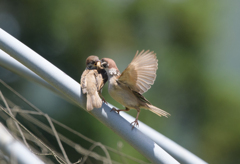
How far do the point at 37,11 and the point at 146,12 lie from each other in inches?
97.0

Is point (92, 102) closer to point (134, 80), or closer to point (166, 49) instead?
point (134, 80)

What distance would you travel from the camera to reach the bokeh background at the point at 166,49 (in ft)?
21.8

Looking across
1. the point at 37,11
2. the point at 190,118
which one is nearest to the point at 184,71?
the point at 190,118

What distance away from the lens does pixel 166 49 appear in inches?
296

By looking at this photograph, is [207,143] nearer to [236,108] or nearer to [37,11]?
[236,108]

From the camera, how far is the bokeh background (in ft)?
21.8

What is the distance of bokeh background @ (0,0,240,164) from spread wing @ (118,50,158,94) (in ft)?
14.0

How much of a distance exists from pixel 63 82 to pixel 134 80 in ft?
2.15

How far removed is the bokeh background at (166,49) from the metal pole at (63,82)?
4.80m

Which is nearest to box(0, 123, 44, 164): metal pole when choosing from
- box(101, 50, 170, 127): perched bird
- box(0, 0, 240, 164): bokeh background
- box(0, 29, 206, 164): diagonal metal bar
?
box(0, 29, 206, 164): diagonal metal bar

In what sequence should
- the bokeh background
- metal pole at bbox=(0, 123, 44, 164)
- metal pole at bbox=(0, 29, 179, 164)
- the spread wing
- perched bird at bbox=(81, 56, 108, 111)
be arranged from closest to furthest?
1. metal pole at bbox=(0, 123, 44, 164)
2. metal pole at bbox=(0, 29, 179, 164)
3. perched bird at bbox=(81, 56, 108, 111)
4. the spread wing
5. the bokeh background

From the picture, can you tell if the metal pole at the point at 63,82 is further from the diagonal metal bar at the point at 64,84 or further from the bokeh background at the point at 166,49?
the bokeh background at the point at 166,49

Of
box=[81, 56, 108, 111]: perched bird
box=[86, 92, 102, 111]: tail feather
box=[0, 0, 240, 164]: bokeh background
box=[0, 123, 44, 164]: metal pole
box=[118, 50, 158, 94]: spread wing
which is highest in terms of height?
box=[0, 0, 240, 164]: bokeh background

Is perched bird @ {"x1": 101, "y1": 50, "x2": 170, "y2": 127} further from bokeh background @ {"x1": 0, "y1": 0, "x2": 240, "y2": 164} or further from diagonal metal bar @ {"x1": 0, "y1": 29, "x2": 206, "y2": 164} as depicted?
bokeh background @ {"x1": 0, "y1": 0, "x2": 240, "y2": 164}
